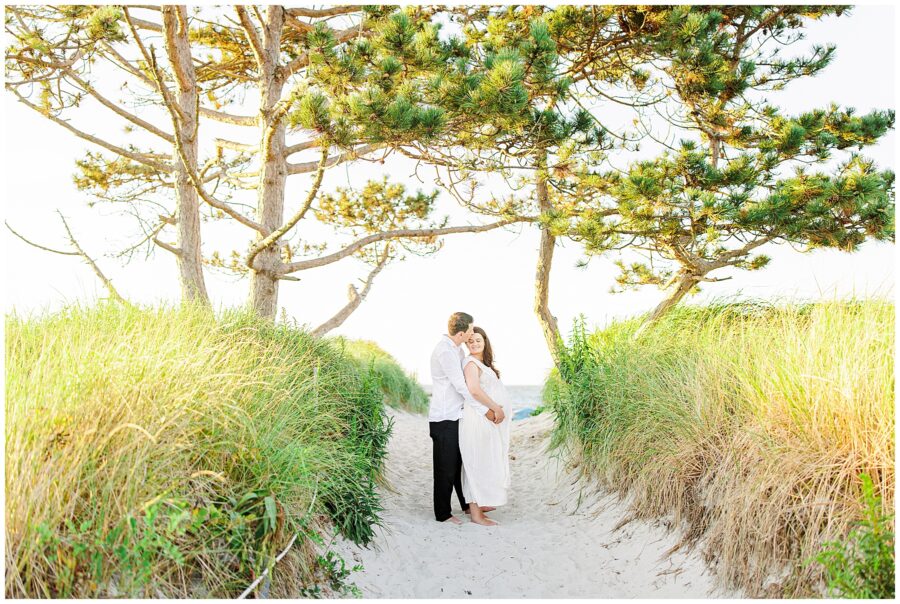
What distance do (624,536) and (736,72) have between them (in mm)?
5805

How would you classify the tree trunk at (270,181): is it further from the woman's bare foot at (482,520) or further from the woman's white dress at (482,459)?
the woman's bare foot at (482,520)

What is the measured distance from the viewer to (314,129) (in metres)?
5.70

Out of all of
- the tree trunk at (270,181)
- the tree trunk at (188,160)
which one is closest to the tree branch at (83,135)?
the tree trunk at (188,160)

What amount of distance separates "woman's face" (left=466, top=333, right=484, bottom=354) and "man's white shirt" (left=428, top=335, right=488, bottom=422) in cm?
17

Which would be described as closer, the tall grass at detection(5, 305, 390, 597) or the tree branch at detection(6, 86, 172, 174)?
the tall grass at detection(5, 305, 390, 597)

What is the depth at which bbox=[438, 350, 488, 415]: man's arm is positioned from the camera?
5398mm

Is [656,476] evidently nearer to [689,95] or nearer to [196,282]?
[689,95]

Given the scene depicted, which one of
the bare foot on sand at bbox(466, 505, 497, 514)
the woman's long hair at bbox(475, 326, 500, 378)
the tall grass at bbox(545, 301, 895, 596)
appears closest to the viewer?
the tall grass at bbox(545, 301, 895, 596)

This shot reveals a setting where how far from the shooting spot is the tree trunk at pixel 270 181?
8.27 m

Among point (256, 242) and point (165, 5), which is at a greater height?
point (165, 5)

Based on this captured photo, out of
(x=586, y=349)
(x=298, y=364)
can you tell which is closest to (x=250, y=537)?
(x=298, y=364)

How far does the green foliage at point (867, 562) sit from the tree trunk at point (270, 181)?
6370 mm

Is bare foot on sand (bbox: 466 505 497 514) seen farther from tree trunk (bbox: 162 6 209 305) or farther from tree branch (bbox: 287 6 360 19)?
tree branch (bbox: 287 6 360 19)

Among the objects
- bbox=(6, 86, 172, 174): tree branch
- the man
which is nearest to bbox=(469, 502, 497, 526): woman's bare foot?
the man
